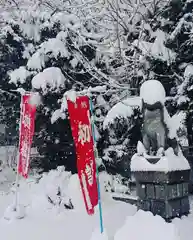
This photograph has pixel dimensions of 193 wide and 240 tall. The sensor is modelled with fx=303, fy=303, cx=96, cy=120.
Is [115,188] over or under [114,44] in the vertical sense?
under

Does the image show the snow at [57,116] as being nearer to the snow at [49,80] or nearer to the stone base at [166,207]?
the snow at [49,80]

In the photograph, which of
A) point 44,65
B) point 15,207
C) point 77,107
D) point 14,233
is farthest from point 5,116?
point 77,107

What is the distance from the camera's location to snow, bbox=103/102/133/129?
752 centimetres

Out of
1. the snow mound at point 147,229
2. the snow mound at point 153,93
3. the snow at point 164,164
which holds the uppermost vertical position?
the snow mound at point 153,93

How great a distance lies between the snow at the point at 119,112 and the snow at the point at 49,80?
1.82 metres

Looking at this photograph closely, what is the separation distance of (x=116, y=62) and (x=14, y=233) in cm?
547

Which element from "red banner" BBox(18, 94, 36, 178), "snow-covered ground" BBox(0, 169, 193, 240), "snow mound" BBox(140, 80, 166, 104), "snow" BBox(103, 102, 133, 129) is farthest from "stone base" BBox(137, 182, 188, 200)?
"red banner" BBox(18, 94, 36, 178)

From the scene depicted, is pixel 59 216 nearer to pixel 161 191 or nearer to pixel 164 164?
pixel 161 191

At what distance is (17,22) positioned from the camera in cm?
980

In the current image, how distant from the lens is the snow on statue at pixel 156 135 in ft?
15.0

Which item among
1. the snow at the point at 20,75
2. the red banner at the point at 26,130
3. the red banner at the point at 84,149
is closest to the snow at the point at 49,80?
the snow at the point at 20,75

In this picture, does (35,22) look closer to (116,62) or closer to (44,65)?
(44,65)

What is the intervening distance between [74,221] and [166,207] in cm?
236

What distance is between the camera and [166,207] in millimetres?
4461
